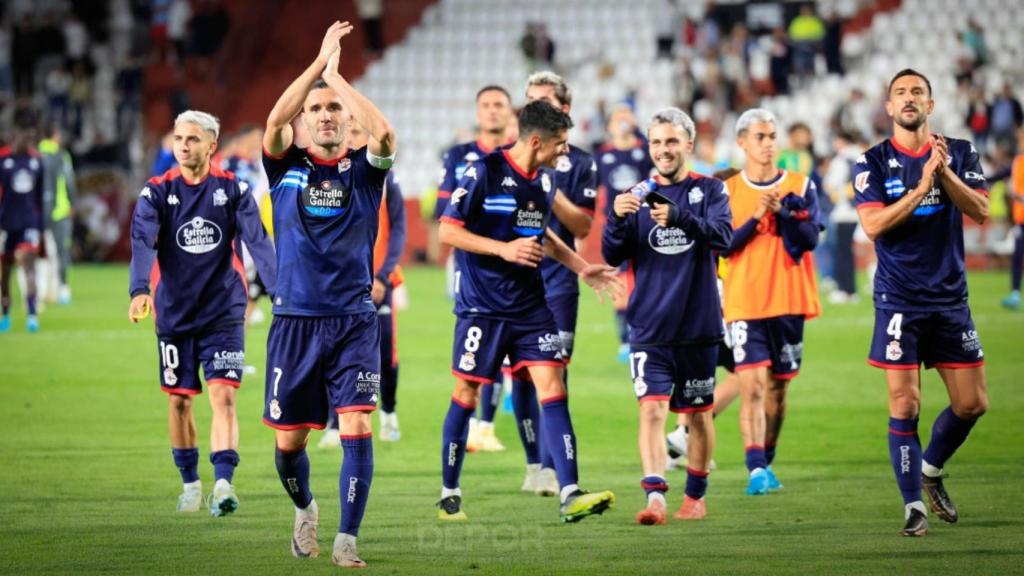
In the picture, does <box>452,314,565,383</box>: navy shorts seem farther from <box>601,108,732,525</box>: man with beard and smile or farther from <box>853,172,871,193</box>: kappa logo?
<box>853,172,871,193</box>: kappa logo

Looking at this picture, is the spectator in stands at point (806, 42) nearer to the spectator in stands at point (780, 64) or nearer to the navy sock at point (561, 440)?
the spectator in stands at point (780, 64)

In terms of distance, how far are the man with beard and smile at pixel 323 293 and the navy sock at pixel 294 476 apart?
0.04 feet

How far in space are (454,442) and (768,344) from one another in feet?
7.72

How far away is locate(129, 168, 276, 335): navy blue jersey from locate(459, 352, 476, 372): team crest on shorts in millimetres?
1312

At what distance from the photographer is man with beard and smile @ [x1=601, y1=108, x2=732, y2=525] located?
29.5 feet

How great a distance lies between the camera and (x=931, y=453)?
359 inches

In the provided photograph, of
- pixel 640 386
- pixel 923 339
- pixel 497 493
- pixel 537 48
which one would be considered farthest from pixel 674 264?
pixel 537 48

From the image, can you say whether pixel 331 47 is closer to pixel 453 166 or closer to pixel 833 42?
pixel 453 166

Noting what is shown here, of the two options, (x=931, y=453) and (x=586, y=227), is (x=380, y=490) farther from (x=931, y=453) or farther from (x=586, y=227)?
(x=931, y=453)

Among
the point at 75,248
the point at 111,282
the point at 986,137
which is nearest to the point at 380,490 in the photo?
the point at 111,282

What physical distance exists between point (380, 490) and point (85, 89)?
1146 inches

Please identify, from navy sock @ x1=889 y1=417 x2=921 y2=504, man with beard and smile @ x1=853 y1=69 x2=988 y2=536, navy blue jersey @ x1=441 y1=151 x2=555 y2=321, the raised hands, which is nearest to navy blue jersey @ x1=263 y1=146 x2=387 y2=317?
the raised hands

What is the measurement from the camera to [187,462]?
31.0 feet

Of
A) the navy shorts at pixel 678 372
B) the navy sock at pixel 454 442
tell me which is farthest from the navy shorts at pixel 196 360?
the navy shorts at pixel 678 372
